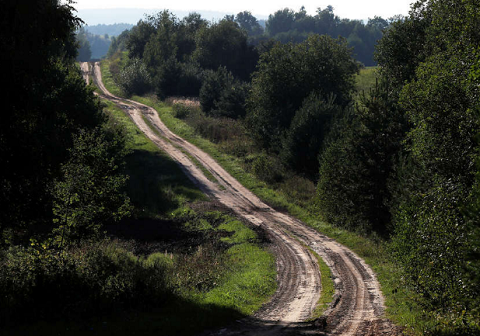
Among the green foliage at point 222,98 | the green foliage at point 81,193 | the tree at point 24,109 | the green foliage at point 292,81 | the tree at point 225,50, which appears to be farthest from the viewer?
the tree at point 225,50

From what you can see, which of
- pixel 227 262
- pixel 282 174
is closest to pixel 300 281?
pixel 227 262

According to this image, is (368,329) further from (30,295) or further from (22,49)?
(22,49)

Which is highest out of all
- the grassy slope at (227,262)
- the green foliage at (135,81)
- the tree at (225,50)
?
the tree at (225,50)

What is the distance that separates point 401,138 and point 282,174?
51.3ft

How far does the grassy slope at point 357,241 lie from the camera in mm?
14234

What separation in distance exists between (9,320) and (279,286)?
11.1 metres

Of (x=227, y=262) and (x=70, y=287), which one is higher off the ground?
(x=70, y=287)

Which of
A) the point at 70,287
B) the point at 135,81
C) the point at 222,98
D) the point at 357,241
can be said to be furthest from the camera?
the point at 135,81

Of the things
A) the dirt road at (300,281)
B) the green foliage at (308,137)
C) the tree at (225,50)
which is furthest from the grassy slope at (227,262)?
the tree at (225,50)

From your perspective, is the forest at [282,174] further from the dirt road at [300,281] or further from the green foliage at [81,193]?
the dirt road at [300,281]

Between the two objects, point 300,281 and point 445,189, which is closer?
point 445,189

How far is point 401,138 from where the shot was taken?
27422mm

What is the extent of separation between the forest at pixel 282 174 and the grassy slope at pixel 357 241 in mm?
257

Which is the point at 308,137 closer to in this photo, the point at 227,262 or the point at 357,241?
the point at 357,241
